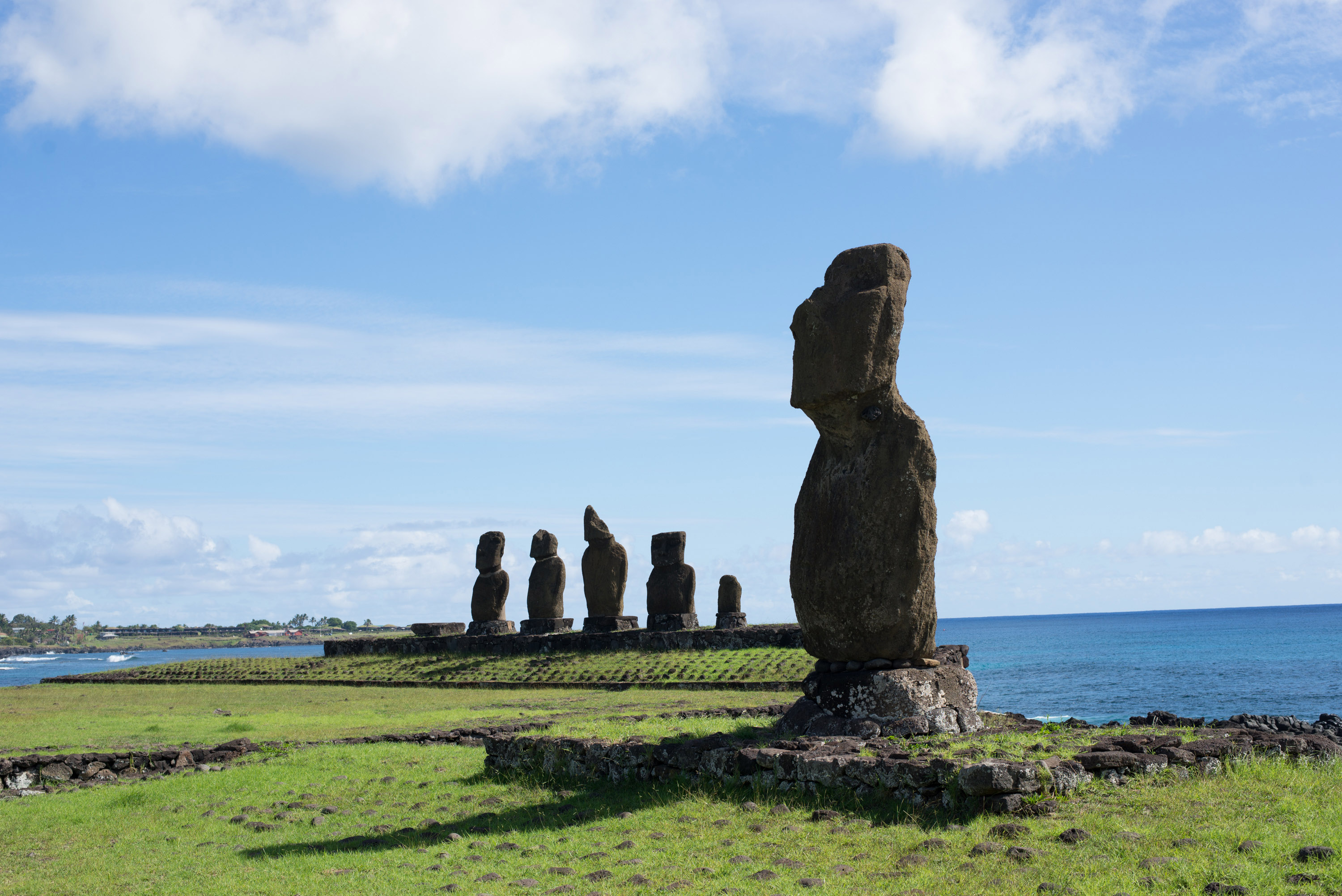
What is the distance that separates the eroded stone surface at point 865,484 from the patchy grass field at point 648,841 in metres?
3.10

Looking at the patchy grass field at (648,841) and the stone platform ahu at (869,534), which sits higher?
the stone platform ahu at (869,534)

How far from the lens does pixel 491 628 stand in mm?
41531

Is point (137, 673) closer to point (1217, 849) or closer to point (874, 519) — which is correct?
point (874, 519)

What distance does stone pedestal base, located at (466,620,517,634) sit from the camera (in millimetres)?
41500

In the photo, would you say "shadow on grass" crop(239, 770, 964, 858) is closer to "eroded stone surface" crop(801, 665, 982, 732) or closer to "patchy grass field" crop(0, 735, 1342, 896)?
"patchy grass field" crop(0, 735, 1342, 896)

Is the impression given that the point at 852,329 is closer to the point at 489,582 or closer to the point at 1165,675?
the point at 489,582

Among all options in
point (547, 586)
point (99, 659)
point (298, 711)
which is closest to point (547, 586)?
point (547, 586)

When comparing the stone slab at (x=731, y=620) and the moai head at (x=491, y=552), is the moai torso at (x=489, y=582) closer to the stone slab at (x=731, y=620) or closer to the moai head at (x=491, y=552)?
the moai head at (x=491, y=552)

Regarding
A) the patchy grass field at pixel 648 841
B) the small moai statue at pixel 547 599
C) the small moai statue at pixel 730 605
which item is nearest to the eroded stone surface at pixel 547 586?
the small moai statue at pixel 547 599

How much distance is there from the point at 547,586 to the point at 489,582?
2.69 meters

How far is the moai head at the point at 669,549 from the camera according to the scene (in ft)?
124

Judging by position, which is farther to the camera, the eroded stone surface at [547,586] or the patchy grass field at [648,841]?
the eroded stone surface at [547,586]

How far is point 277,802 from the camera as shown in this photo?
12.6 meters

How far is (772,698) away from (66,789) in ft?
46.0
